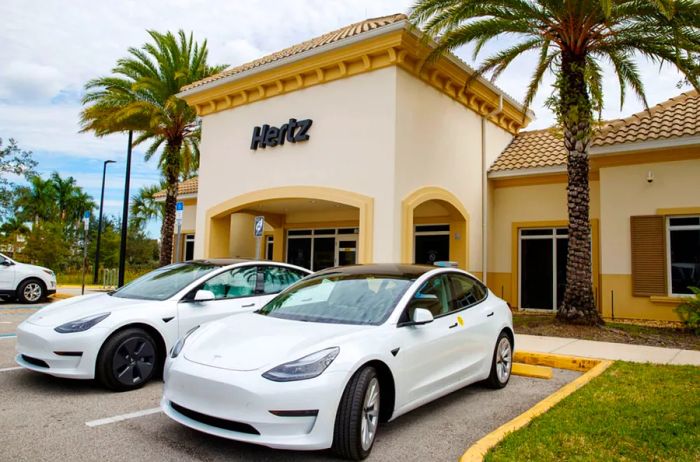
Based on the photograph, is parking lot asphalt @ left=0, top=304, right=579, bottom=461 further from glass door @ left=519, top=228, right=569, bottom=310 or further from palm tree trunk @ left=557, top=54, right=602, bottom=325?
glass door @ left=519, top=228, right=569, bottom=310

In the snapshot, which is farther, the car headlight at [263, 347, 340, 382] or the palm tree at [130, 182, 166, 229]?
the palm tree at [130, 182, 166, 229]

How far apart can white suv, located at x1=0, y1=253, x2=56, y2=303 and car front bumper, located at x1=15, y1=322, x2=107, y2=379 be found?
1103cm

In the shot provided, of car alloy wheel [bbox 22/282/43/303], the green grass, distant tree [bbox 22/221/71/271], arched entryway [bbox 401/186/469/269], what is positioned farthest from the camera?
distant tree [bbox 22/221/71/271]

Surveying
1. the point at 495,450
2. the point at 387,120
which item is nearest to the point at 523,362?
the point at 495,450

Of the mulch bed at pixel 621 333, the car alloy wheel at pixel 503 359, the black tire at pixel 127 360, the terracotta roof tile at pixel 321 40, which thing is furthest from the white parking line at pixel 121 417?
the terracotta roof tile at pixel 321 40

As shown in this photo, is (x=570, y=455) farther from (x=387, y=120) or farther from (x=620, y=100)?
(x=620, y=100)

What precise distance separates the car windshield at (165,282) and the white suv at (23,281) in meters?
10.0

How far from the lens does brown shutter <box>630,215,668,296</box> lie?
1230cm

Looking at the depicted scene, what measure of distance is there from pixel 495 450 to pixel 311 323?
5.94 ft

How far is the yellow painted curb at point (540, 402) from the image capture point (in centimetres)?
393

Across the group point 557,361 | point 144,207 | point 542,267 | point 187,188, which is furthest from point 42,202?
point 557,361

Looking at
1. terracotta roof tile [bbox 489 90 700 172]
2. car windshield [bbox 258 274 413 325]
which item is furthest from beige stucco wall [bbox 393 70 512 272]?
car windshield [bbox 258 274 413 325]

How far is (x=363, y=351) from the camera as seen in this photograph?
13.4 feet

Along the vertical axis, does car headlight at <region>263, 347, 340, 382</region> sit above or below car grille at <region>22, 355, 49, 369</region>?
above
